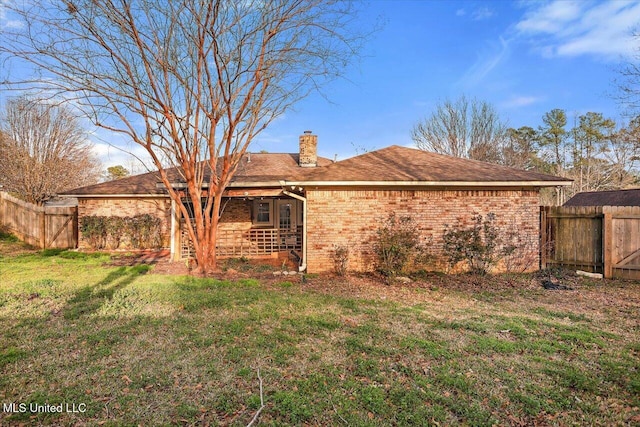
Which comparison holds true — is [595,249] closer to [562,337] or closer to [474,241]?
[474,241]

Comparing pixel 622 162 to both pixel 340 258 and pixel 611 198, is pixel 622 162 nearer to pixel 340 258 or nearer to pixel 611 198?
pixel 611 198

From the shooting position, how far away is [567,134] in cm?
2716

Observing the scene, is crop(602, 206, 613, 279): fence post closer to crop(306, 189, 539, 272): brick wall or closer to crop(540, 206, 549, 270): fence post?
crop(540, 206, 549, 270): fence post

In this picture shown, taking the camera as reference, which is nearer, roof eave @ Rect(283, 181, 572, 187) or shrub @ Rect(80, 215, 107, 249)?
roof eave @ Rect(283, 181, 572, 187)

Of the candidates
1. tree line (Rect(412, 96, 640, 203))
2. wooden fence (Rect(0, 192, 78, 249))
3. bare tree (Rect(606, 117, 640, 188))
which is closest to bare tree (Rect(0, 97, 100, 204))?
wooden fence (Rect(0, 192, 78, 249))

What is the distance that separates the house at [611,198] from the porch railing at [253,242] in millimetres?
16293

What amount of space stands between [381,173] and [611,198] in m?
16.1

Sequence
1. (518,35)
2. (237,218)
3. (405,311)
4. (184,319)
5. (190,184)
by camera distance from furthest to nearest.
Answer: (237,218), (518,35), (190,184), (405,311), (184,319)

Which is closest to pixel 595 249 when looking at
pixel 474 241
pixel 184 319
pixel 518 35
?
pixel 474 241

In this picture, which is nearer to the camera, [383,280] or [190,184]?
[383,280]

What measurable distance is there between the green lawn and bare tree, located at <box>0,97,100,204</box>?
16.3 metres

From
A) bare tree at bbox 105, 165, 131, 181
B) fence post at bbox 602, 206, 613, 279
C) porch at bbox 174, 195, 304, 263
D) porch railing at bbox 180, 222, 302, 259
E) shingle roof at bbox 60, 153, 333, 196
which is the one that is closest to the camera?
fence post at bbox 602, 206, 613, 279

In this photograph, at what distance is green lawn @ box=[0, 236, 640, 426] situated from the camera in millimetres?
2799

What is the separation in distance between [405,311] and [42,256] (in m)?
12.2
